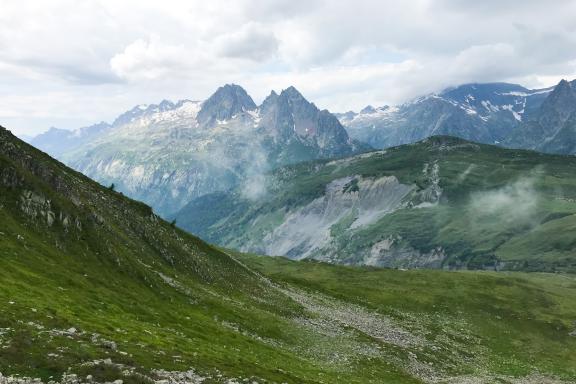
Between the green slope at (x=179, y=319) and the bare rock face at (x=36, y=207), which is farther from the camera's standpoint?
the bare rock face at (x=36, y=207)

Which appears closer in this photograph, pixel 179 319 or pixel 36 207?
pixel 179 319

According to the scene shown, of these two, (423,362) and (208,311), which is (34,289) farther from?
(423,362)

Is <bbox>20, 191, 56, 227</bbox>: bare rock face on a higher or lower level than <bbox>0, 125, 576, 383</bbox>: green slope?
higher

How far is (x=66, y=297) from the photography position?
4703 centimetres

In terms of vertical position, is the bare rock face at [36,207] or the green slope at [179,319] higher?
the bare rock face at [36,207]

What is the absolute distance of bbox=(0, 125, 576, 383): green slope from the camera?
34.2 metres

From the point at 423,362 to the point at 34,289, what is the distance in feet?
174

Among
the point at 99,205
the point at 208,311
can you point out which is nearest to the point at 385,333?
the point at 208,311

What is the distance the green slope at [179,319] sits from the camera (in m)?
34.2

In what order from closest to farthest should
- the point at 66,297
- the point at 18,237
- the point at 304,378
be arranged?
the point at 304,378 → the point at 66,297 → the point at 18,237

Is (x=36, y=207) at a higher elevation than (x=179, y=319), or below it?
higher

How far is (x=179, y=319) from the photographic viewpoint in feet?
187

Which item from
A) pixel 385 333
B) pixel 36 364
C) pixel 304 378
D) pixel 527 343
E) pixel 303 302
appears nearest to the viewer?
pixel 36 364

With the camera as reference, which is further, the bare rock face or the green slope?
the bare rock face
